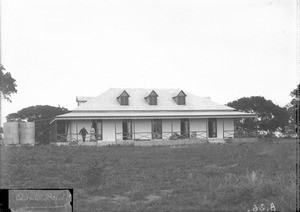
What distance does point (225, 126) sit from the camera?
36625 millimetres

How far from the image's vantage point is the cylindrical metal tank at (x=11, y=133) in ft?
90.4

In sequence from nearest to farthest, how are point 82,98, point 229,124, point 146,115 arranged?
1. point 146,115
2. point 229,124
3. point 82,98

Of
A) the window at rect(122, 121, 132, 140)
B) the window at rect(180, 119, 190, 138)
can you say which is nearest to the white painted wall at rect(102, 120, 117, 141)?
the window at rect(122, 121, 132, 140)

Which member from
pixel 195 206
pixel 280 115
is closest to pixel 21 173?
pixel 195 206

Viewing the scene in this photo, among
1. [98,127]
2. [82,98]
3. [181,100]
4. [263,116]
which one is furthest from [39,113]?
[263,116]

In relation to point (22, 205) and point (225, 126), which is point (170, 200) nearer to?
point (22, 205)

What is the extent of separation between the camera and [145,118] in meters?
33.6

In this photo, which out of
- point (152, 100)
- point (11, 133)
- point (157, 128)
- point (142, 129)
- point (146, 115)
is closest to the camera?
point (11, 133)

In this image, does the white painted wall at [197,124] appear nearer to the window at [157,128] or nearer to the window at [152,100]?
the window at [157,128]

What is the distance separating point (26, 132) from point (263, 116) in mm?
32071

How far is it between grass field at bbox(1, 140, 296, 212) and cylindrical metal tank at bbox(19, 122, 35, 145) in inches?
419

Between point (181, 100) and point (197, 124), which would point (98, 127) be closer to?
point (181, 100)

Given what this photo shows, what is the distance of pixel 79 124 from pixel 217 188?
2464cm

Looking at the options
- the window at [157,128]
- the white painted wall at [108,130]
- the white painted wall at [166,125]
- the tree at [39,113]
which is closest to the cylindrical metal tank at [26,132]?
the white painted wall at [108,130]
